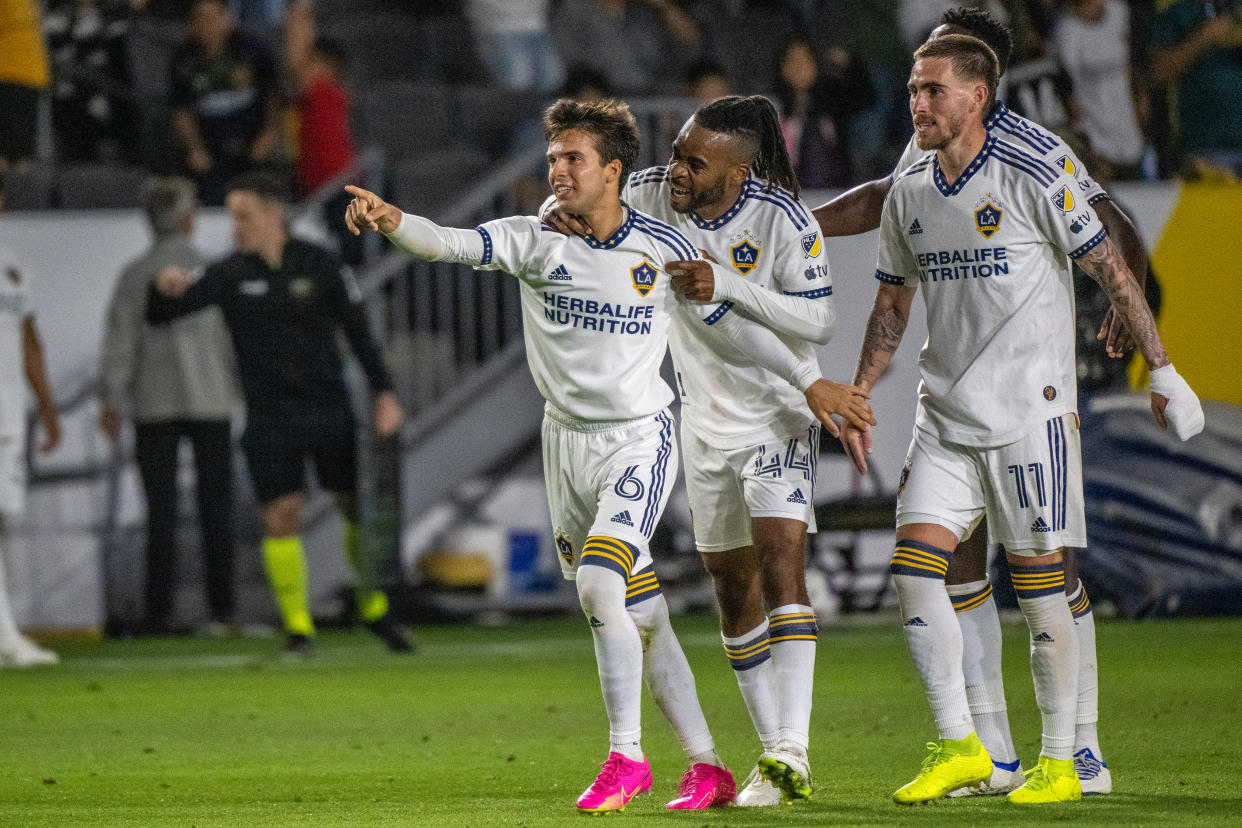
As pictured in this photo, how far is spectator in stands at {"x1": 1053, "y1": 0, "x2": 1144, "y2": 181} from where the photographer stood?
12.2m

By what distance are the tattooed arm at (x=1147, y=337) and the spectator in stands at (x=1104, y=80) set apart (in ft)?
22.0

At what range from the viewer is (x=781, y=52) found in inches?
526

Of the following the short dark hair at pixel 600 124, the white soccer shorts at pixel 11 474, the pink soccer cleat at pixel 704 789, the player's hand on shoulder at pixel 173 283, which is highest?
the short dark hair at pixel 600 124

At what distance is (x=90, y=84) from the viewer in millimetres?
14336

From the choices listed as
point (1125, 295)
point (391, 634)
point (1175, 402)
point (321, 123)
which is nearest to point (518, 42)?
point (321, 123)

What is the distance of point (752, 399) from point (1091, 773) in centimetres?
155

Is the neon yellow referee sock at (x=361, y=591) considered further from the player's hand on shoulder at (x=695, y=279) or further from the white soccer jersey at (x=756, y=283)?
the player's hand on shoulder at (x=695, y=279)

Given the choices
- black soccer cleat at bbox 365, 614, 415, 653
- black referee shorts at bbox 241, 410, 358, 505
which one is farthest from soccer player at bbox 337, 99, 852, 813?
black soccer cleat at bbox 365, 614, 415, 653

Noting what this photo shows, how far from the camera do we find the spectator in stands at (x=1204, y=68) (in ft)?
41.1

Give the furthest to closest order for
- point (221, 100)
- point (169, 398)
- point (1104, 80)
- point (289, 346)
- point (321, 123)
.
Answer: point (321, 123)
point (221, 100)
point (1104, 80)
point (169, 398)
point (289, 346)

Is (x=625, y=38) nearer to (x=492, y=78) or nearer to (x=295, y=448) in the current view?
(x=492, y=78)

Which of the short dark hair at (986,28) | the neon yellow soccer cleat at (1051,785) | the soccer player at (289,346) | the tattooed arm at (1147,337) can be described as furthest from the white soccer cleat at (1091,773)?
the soccer player at (289,346)

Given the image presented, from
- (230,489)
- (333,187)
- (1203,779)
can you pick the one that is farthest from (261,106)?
(1203,779)

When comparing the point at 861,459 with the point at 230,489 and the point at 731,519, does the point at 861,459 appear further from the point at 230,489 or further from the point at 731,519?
the point at 230,489
